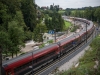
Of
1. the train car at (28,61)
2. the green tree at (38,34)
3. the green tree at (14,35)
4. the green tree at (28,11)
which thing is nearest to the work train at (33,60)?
the train car at (28,61)

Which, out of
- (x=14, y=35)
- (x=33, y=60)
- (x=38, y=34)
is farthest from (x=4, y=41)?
(x=38, y=34)

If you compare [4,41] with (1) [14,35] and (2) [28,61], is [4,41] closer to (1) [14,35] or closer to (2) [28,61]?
(1) [14,35]

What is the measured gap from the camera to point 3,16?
175 feet

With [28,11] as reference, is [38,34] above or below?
below

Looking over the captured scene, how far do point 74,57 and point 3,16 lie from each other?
2382cm

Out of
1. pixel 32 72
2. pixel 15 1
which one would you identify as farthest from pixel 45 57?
pixel 15 1

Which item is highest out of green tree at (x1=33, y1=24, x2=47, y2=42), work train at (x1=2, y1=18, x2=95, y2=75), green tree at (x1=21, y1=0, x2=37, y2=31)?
green tree at (x1=21, y1=0, x2=37, y2=31)

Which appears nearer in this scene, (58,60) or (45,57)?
(45,57)

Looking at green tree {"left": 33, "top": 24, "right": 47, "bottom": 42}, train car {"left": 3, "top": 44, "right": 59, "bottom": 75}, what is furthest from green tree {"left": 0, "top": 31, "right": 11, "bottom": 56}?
green tree {"left": 33, "top": 24, "right": 47, "bottom": 42}

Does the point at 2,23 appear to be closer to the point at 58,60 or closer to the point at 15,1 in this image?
the point at 15,1

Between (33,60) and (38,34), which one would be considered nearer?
(33,60)

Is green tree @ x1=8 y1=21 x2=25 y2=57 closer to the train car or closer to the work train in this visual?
the work train

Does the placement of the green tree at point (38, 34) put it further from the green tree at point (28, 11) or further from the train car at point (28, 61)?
the train car at point (28, 61)

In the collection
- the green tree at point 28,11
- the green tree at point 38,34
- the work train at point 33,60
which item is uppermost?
the green tree at point 28,11
